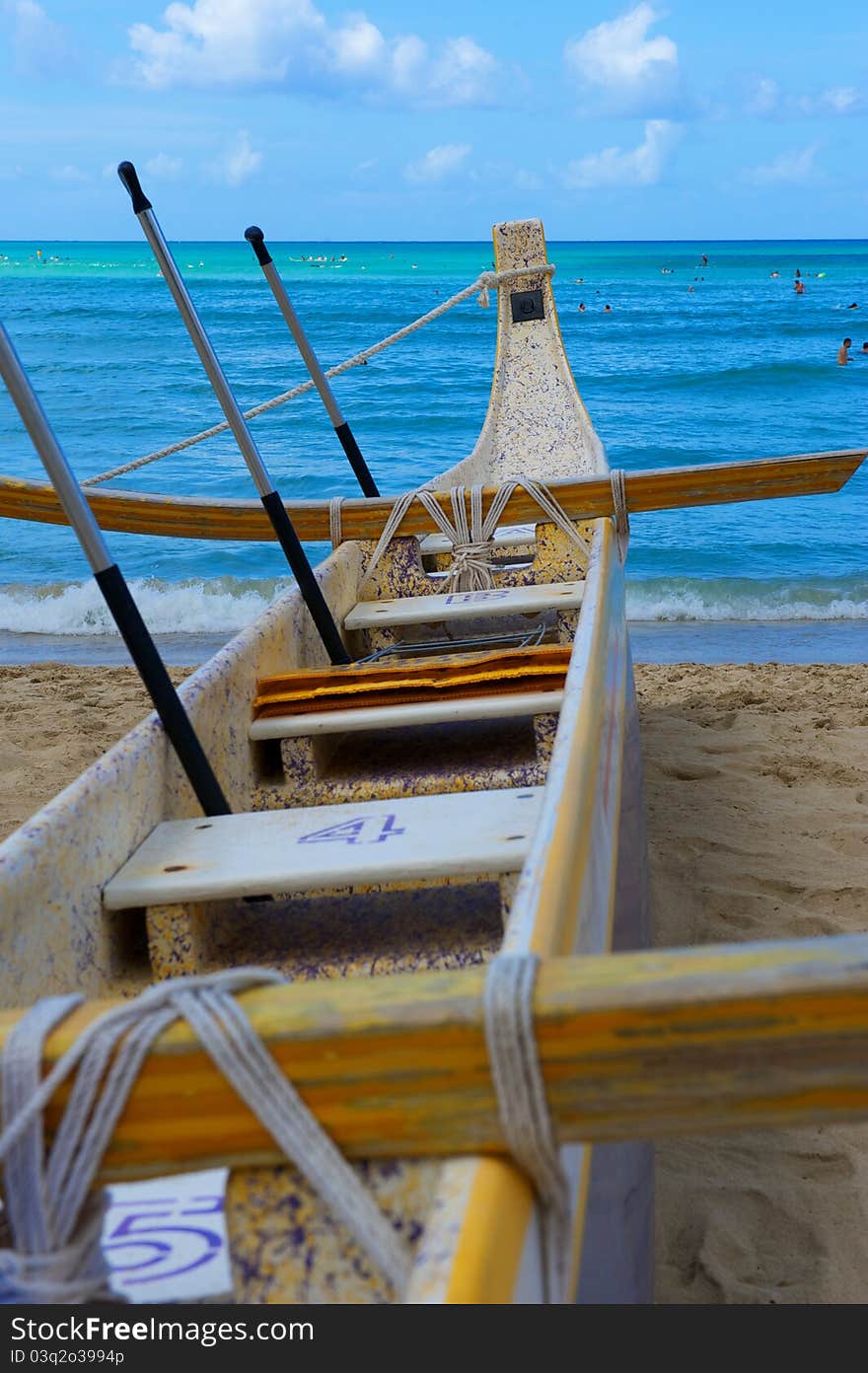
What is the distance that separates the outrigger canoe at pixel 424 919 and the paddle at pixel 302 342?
421 mm

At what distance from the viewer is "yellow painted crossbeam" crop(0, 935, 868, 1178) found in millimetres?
825

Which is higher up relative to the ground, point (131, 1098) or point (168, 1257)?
point (131, 1098)

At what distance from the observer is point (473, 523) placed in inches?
140

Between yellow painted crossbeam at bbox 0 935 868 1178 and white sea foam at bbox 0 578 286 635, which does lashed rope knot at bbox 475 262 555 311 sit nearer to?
white sea foam at bbox 0 578 286 635

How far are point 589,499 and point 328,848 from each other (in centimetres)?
198

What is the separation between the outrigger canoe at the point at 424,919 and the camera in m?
0.84

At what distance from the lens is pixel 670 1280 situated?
1971 mm

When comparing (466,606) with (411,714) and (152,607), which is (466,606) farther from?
(152,607)

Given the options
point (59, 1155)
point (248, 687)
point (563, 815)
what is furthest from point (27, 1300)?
point (248, 687)

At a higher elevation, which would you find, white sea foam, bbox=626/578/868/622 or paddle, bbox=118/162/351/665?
paddle, bbox=118/162/351/665

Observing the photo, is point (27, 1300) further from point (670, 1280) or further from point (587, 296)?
point (587, 296)

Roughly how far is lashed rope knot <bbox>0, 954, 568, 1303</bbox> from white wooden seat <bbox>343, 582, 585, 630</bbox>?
233cm

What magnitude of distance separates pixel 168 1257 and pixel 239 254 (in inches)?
2969

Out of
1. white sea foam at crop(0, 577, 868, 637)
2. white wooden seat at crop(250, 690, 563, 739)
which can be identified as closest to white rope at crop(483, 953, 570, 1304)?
white wooden seat at crop(250, 690, 563, 739)
